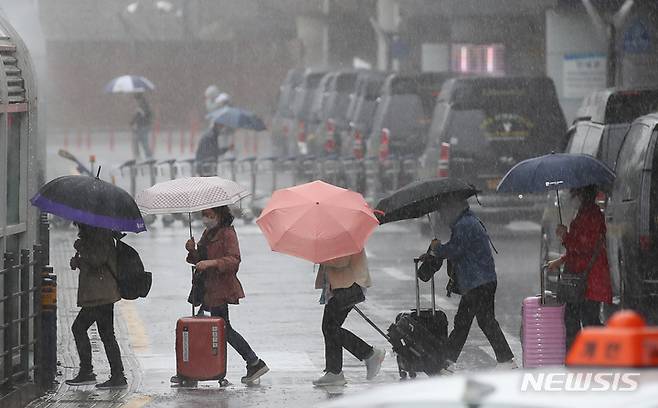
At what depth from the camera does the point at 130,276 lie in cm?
1123

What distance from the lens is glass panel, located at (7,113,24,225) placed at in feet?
36.3

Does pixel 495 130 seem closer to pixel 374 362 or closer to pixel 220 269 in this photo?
pixel 374 362

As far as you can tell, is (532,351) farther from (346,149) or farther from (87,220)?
(346,149)

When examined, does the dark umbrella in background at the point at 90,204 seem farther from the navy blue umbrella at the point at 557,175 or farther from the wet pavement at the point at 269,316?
the navy blue umbrella at the point at 557,175

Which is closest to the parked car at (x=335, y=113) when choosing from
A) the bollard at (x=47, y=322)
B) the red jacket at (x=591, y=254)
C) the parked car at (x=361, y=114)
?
the parked car at (x=361, y=114)

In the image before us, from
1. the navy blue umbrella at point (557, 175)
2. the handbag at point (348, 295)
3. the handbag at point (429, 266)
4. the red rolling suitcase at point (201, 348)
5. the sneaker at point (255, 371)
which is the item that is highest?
the navy blue umbrella at point (557, 175)

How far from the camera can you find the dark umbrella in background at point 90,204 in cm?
1087

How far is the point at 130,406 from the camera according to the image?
34.7 feet

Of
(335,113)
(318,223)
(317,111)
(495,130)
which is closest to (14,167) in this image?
(318,223)

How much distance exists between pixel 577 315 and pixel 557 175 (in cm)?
96

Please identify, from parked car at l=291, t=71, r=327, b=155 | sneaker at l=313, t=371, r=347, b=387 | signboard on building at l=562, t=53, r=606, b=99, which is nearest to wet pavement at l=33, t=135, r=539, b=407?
sneaker at l=313, t=371, r=347, b=387

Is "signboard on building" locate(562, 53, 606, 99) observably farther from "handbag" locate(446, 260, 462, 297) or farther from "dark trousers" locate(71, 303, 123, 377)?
"dark trousers" locate(71, 303, 123, 377)

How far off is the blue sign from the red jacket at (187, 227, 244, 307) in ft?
46.2

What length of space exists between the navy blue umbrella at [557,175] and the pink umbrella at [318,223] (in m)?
1.04
